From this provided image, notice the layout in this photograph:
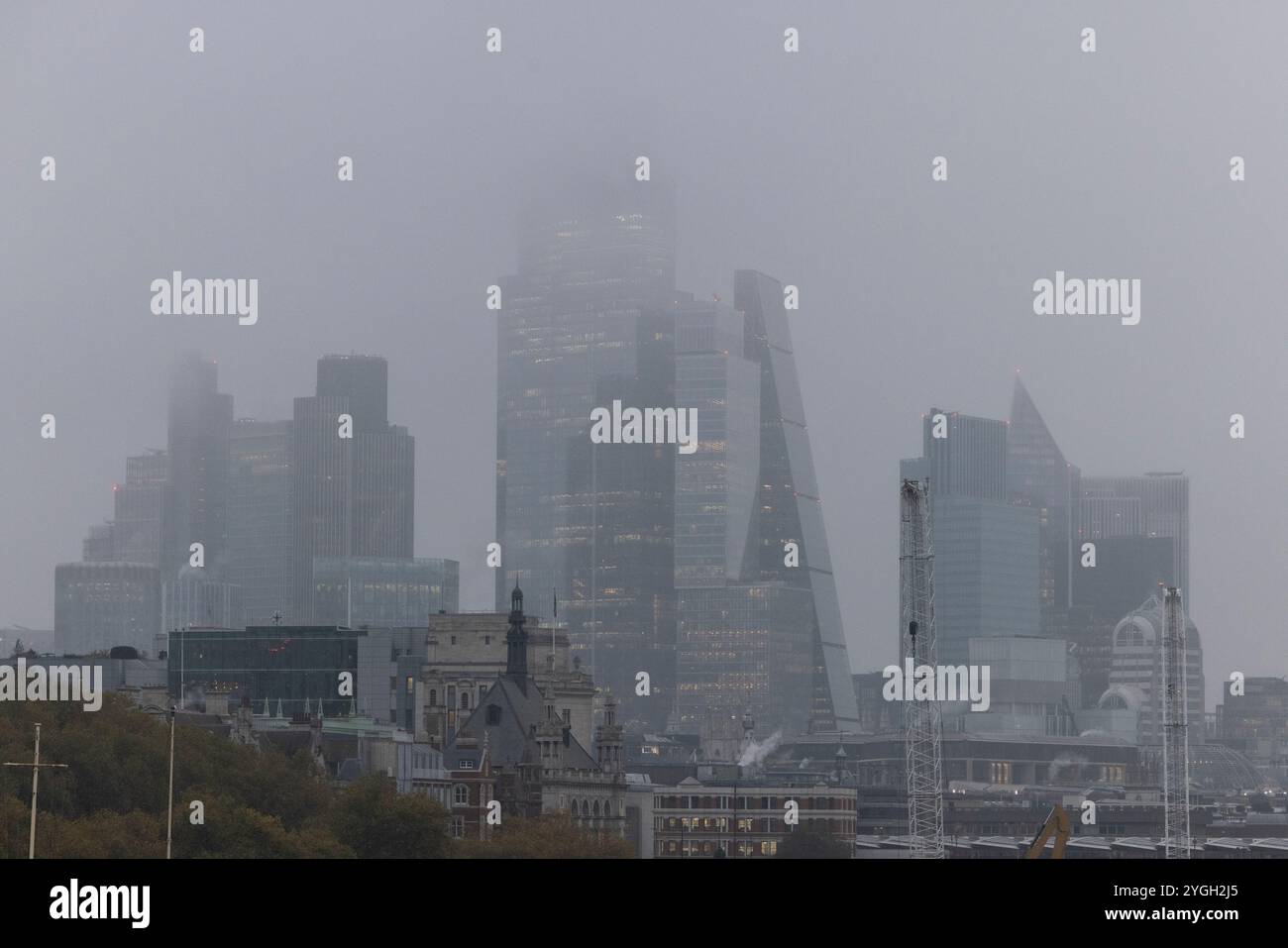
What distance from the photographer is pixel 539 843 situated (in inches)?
5458

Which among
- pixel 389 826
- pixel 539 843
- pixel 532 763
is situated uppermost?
pixel 532 763

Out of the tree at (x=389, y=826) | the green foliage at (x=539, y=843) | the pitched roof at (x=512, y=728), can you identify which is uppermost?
the pitched roof at (x=512, y=728)

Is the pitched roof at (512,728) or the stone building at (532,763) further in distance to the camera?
the pitched roof at (512,728)

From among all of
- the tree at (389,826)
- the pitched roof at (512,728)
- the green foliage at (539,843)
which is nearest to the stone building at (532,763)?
the pitched roof at (512,728)

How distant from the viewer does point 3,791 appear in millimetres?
110062

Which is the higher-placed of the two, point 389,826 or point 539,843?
point 389,826

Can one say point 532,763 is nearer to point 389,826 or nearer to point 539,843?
point 539,843

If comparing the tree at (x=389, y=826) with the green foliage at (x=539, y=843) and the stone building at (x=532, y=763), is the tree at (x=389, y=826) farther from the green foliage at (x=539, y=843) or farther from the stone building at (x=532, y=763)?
the stone building at (x=532, y=763)

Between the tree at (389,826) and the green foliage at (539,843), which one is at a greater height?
the tree at (389,826)

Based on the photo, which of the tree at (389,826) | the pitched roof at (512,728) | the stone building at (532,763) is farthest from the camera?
the pitched roof at (512,728)

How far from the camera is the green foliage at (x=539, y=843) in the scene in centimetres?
13588

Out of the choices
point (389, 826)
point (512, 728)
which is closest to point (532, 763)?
point (512, 728)

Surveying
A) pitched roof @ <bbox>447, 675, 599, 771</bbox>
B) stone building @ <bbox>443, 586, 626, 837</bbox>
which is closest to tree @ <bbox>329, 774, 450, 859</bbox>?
stone building @ <bbox>443, 586, 626, 837</bbox>
